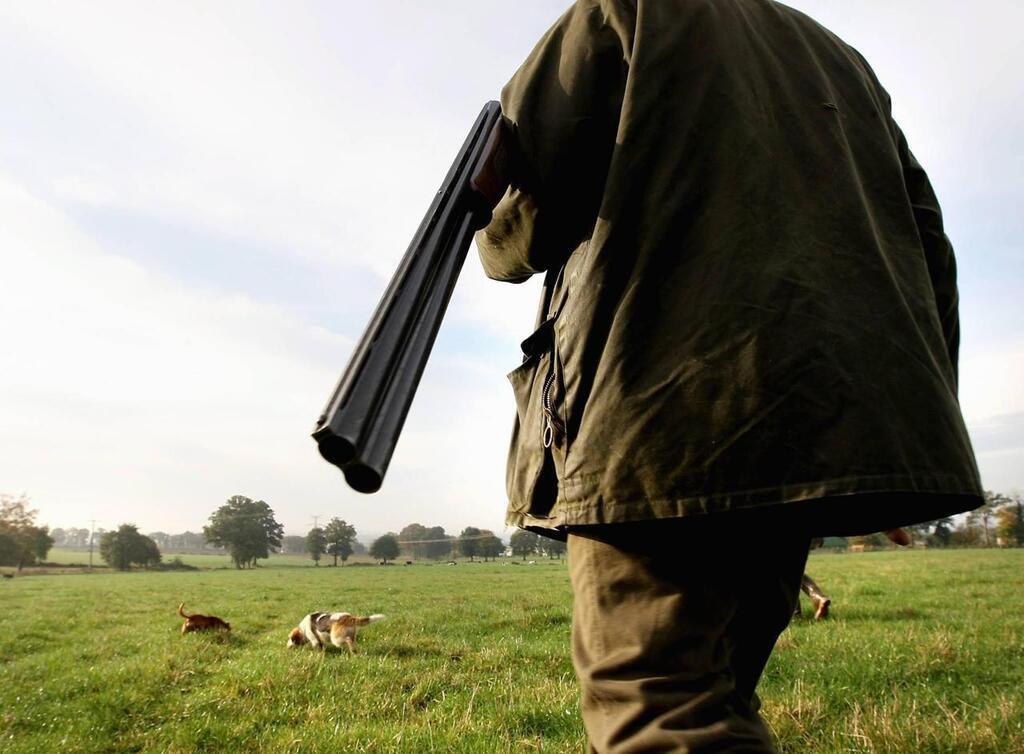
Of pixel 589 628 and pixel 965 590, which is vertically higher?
pixel 589 628

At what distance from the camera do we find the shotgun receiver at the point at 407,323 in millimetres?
1078

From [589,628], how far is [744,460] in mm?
488

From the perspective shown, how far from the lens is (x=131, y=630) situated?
11461mm

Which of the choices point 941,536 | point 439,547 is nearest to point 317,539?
point 439,547

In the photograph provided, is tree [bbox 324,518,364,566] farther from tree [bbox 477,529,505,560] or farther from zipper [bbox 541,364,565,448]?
zipper [bbox 541,364,565,448]

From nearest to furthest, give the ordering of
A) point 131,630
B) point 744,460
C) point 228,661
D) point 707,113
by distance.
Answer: point 744,460 < point 707,113 < point 228,661 < point 131,630

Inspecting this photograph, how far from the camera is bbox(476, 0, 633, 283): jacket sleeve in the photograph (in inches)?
67.7

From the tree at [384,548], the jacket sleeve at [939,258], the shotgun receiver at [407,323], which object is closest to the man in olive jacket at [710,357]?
the shotgun receiver at [407,323]

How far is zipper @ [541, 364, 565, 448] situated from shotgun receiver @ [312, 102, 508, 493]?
33cm

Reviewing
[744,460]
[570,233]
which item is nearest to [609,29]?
[570,233]

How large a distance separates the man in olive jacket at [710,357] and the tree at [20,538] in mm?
87721

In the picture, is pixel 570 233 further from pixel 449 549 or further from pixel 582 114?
pixel 449 549

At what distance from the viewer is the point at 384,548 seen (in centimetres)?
11081

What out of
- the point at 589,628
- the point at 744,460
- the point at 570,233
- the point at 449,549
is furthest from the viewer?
the point at 449,549
